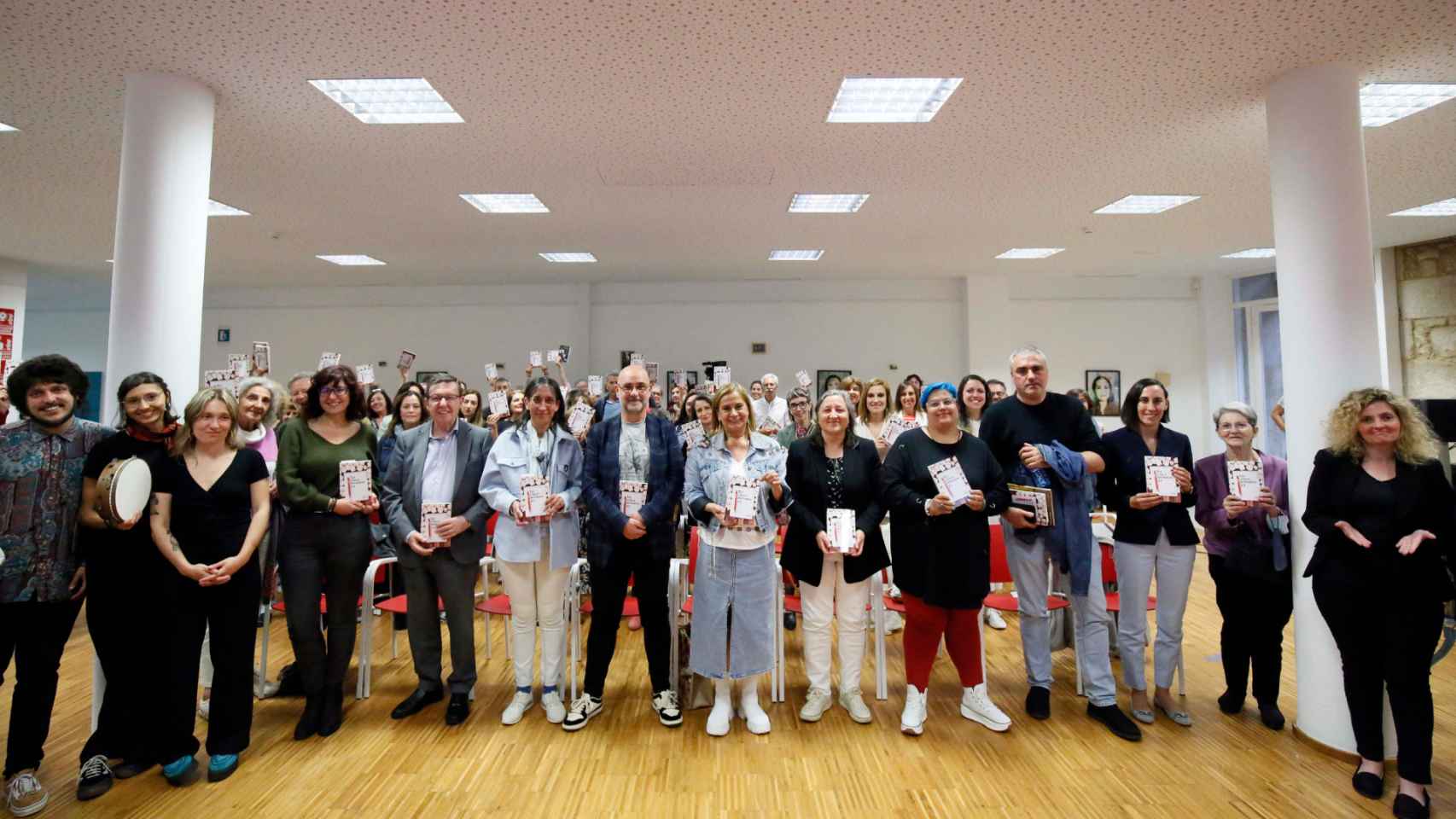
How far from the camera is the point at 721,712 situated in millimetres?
2799

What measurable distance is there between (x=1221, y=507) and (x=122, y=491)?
437 cm

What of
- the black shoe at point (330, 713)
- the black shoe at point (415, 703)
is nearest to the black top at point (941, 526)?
the black shoe at point (415, 703)

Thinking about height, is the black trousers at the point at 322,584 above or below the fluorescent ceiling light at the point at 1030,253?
below

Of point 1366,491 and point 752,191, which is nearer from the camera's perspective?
point 1366,491

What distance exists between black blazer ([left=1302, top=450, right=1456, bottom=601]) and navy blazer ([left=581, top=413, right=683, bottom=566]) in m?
2.55

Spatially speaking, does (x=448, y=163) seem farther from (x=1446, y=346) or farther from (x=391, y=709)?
(x=1446, y=346)

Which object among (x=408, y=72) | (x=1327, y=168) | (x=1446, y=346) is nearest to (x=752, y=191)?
(x=408, y=72)

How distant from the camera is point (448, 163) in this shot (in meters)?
4.55

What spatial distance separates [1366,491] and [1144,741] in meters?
1.32

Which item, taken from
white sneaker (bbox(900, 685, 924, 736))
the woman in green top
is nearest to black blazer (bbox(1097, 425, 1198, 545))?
white sneaker (bbox(900, 685, 924, 736))

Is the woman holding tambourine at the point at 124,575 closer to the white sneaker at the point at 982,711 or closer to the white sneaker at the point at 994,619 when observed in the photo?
the white sneaker at the point at 982,711

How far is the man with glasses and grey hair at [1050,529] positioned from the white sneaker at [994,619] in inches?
48.2

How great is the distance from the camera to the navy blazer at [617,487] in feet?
9.08

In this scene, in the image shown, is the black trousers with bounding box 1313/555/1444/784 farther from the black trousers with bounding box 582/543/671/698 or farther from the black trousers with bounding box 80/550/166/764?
the black trousers with bounding box 80/550/166/764
